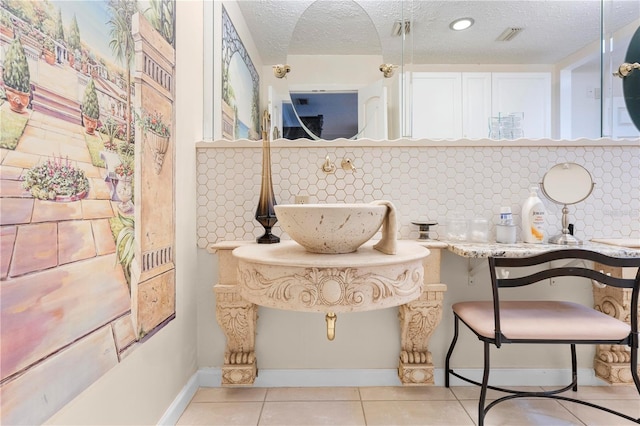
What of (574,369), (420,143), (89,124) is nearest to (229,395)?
(89,124)

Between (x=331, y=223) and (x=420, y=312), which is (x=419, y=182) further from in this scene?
(x=331, y=223)

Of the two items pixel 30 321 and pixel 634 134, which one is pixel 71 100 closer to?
pixel 30 321

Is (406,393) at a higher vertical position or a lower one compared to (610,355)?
lower

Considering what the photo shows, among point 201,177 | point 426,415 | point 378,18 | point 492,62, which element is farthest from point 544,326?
point 492,62

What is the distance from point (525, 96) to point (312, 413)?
90.7 inches

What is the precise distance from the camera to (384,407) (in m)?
1.46

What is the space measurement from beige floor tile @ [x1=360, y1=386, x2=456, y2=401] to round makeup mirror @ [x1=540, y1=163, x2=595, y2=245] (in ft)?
3.04

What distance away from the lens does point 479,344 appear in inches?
64.5

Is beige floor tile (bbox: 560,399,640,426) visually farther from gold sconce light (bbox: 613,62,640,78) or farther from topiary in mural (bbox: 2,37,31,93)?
topiary in mural (bbox: 2,37,31,93)

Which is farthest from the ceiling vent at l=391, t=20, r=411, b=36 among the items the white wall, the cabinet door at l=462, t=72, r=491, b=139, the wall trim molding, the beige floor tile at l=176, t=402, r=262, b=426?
the beige floor tile at l=176, t=402, r=262, b=426

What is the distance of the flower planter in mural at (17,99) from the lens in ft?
1.97

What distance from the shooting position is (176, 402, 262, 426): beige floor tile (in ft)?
4.49

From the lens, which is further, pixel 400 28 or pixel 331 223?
pixel 400 28

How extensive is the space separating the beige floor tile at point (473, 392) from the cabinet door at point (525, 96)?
1.45m
